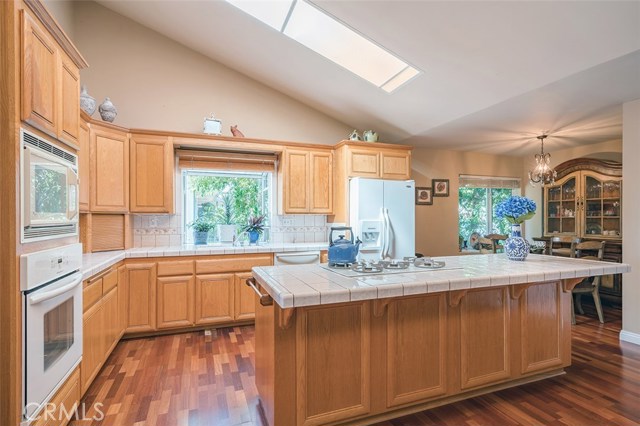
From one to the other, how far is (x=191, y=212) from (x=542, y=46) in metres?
3.91

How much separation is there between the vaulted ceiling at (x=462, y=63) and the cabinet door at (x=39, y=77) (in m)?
1.78

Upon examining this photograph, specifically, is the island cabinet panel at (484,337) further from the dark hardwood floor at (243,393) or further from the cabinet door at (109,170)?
the cabinet door at (109,170)

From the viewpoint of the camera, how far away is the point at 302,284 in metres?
1.62

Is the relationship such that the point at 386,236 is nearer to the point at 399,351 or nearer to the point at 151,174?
the point at 399,351

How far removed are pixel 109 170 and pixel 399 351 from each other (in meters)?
3.19

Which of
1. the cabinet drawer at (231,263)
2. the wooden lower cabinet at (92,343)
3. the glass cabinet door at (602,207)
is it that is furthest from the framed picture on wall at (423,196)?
the wooden lower cabinet at (92,343)

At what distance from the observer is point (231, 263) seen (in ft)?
11.3

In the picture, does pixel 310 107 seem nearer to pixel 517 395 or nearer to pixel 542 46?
pixel 542 46

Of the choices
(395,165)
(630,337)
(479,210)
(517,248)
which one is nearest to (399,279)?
(517,248)

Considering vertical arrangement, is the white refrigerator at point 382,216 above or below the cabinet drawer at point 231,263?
above

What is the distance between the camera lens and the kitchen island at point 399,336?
1.61 metres

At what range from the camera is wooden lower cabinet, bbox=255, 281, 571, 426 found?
1624 millimetres

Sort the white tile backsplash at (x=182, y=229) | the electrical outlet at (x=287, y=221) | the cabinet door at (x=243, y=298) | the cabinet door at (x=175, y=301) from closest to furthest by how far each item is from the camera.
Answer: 1. the cabinet door at (x=175, y=301)
2. the cabinet door at (x=243, y=298)
3. the white tile backsplash at (x=182, y=229)
4. the electrical outlet at (x=287, y=221)

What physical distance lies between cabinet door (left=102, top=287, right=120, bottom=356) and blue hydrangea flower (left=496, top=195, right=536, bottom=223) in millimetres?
3301
